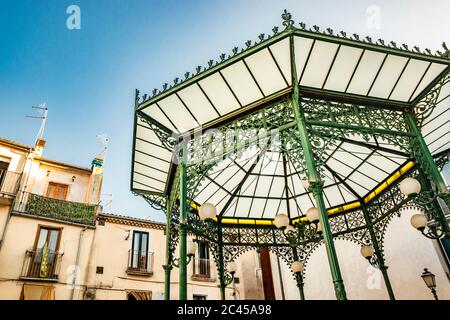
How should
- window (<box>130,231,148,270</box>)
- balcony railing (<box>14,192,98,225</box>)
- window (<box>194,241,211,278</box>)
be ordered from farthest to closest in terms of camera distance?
window (<box>194,241,211,278</box>) → window (<box>130,231,148,270</box>) → balcony railing (<box>14,192,98,225</box>)

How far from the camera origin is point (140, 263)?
55.4 feet

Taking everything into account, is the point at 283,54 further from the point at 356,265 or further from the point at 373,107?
the point at 356,265

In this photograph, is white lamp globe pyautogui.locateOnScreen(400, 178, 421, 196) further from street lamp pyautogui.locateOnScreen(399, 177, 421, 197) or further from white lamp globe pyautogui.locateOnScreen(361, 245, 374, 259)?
white lamp globe pyautogui.locateOnScreen(361, 245, 374, 259)

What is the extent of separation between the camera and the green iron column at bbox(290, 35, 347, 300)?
358 centimetres

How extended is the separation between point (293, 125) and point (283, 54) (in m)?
1.17

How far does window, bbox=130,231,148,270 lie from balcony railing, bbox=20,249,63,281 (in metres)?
3.73

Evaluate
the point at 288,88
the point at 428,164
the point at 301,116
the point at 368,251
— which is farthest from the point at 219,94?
the point at 368,251

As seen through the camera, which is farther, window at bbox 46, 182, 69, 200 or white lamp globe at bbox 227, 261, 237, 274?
window at bbox 46, 182, 69, 200

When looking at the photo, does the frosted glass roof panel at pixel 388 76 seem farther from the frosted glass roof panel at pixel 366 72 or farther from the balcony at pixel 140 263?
the balcony at pixel 140 263

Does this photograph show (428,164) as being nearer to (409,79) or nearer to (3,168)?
(409,79)

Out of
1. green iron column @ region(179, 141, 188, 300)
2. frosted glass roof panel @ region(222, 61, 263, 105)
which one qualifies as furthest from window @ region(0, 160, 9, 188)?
frosted glass roof panel @ region(222, 61, 263, 105)

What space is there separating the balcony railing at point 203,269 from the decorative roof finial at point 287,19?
53.1 feet

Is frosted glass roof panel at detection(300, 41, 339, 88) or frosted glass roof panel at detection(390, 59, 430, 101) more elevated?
frosted glass roof panel at detection(300, 41, 339, 88)

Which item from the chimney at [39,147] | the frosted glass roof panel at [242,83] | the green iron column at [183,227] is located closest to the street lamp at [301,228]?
the green iron column at [183,227]
